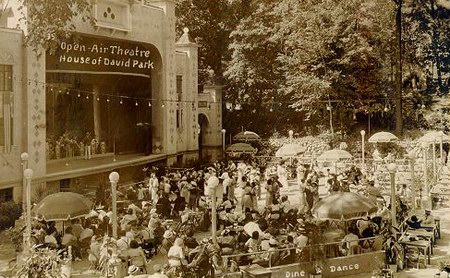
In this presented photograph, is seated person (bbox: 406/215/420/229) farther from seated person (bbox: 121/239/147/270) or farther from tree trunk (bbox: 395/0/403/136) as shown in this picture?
tree trunk (bbox: 395/0/403/136)

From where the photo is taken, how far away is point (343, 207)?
12.2 metres

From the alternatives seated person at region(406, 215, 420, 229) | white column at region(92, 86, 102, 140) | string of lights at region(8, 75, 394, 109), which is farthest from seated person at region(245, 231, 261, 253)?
white column at region(92, 86, 102, 140)

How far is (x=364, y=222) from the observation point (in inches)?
544

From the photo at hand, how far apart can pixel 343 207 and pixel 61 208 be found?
20.0 feet

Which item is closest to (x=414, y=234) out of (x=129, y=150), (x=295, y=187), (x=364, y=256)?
(x=364, y=256)

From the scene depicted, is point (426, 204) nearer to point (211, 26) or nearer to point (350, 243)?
point (350, 243)

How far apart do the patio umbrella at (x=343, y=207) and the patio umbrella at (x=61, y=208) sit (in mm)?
5265

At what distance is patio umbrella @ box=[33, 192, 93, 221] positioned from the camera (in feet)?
39.0

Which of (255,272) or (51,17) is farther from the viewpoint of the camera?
(51,17)

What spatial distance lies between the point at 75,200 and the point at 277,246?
451 cm

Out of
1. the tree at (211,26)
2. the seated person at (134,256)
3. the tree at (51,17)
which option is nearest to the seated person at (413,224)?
the seated person at (134,256)

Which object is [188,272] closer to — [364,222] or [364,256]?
[364,256]

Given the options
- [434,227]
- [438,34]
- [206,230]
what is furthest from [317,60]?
[438,34]

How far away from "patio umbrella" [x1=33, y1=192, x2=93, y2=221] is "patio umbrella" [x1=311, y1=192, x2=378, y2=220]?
5.27 m
